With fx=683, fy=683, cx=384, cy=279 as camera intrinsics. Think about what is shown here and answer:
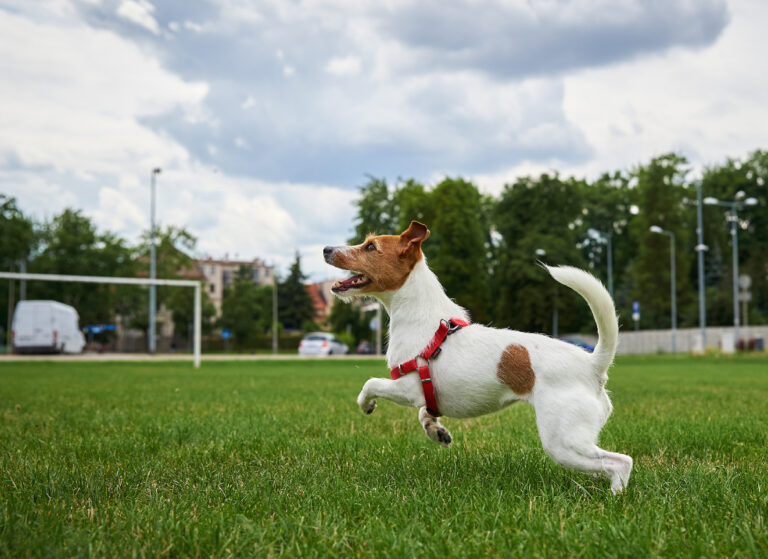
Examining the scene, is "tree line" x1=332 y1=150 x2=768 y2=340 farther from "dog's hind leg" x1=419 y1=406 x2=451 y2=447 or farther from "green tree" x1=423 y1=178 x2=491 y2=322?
"dog's hind leg" x1=419 y1=406 x2=451 y2=447

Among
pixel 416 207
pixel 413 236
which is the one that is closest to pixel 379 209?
pixel 416 207

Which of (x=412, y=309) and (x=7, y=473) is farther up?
(x=412, y=309)

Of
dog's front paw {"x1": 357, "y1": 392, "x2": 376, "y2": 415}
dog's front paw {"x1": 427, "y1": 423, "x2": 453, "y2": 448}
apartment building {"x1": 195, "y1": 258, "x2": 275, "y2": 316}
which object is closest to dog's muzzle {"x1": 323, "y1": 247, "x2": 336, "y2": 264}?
dog's front paw {"x1": 357, "y1": 392, "x2": 376, "y2": 415}

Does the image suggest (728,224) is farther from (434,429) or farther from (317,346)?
(434,429)

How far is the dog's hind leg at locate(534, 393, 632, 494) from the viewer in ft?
12.1

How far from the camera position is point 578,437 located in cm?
370

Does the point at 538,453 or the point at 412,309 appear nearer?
the point at 412,309

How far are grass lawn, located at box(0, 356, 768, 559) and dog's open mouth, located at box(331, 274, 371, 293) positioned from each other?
121cm

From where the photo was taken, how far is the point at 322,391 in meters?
12.7

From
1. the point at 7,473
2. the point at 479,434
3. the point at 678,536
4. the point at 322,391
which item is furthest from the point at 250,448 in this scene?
the point at 322,391

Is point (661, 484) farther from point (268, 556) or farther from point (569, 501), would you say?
point (268, 556)

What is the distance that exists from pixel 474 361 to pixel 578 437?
73 cm

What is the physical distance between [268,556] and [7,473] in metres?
2.73

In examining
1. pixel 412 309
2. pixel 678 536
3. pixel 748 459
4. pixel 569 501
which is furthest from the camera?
pixel 748 459
